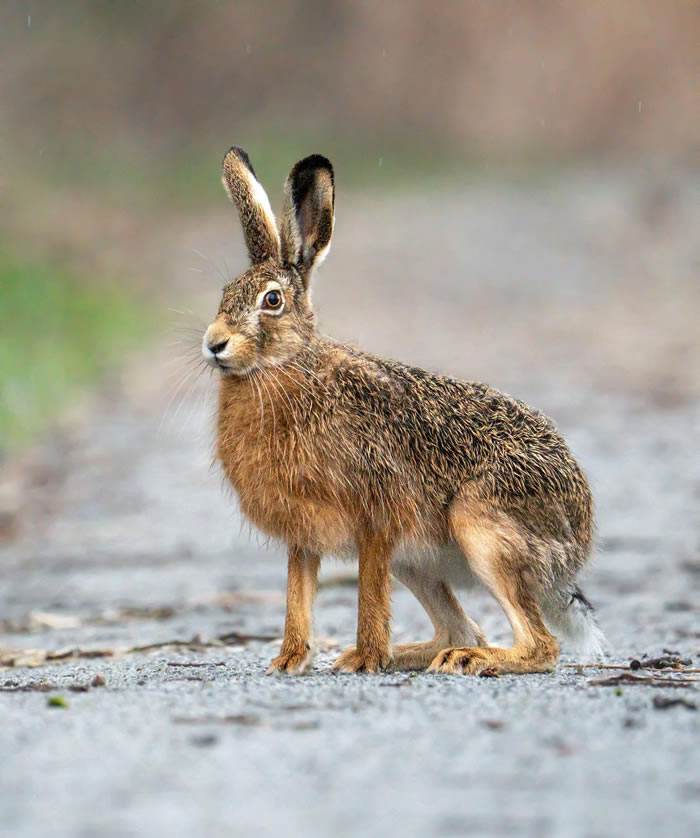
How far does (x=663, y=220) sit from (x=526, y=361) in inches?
498

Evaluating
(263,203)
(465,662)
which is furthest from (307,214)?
(465,662)

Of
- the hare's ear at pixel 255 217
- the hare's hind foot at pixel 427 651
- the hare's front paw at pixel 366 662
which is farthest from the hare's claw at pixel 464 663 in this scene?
the hare's ear at pixel 255 217

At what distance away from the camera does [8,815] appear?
8.96ft

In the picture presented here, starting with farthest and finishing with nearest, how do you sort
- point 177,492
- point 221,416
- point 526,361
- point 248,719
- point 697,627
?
1. point 526,361
2. point 177,492
3. point 697,627
4. point 221,416
5. point 248,719

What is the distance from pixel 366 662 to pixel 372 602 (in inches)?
8.0

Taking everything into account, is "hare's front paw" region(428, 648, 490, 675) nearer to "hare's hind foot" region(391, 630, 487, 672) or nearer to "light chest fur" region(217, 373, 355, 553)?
"hare's hind foot" region(391, 630, 487, 672)

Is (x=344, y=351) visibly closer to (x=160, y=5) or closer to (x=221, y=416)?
(x=221, y=416)

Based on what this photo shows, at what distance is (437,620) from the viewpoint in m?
5.26

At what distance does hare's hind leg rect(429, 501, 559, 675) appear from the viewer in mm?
4715

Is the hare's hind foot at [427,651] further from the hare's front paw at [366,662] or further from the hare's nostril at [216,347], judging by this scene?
the hare's nostril at [216,347]

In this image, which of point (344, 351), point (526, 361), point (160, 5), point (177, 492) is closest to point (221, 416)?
point (344, 351)

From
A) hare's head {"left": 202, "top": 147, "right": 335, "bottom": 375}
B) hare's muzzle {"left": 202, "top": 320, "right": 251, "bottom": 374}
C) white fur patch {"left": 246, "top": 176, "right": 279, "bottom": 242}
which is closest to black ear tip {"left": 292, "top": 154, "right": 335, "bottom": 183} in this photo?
hare's head {"left": 202, "top": 147, "right": 335, "bottom": 375}

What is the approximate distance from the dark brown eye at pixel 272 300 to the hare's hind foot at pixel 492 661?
1.32m

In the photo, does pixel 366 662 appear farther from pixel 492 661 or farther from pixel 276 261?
pixel 276 261
